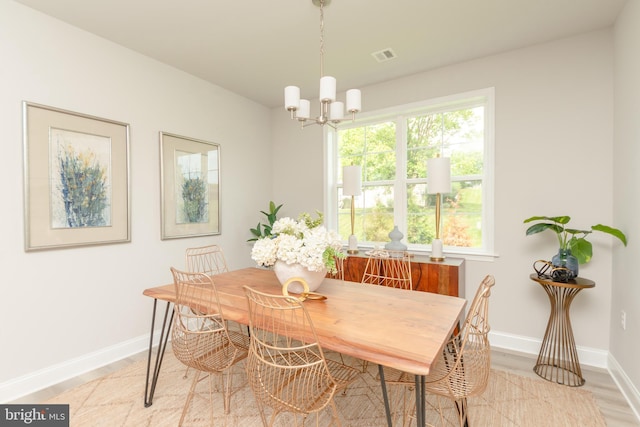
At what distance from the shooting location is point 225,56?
303 centimetres

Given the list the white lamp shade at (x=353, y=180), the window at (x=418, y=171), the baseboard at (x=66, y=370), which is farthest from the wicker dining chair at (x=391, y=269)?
the baseboard at (x=66, y=370)

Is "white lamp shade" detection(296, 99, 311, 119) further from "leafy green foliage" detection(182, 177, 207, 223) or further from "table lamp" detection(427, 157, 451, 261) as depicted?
"leafy green foliage" detection(182, 177, 207, 223)

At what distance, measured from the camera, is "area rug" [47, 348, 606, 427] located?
6.39 ft

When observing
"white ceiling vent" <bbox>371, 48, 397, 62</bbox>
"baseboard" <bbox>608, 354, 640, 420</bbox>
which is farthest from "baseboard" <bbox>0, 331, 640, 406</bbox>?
"white ceiling vent" <bbox>371, 48, 397, 62</bbox>

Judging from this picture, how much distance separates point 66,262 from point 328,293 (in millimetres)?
2132

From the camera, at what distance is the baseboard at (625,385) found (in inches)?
79.0

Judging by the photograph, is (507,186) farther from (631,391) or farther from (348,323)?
(348,323)

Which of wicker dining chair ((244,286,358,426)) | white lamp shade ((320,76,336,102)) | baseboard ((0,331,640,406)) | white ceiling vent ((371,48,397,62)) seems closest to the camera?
wicker dining chair ((244,286,358,426))

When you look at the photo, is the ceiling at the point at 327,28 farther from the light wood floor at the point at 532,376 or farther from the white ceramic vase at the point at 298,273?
the light wood floor at the point at 532,376

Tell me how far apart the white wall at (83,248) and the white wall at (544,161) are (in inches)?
112

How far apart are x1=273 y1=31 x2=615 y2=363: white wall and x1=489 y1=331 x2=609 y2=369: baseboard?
23 millimetres

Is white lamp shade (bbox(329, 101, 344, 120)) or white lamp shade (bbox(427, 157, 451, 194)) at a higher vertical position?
white lamp shade (bbox(329, 101, 344, 120))

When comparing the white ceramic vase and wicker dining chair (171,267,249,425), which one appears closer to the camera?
wicker dining chair (171,267,249,425)

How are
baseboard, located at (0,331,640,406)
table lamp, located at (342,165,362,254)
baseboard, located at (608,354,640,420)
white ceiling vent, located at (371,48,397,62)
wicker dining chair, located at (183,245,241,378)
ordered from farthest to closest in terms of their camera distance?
table lamp, located at (342,165,362,254), wicker dining chair, located at (183,245,241,378), white ceiling vent, located at (371,48,397,62), baseboard, located at (0,331,640,406), baseboard, located at (608,354,640,420)
